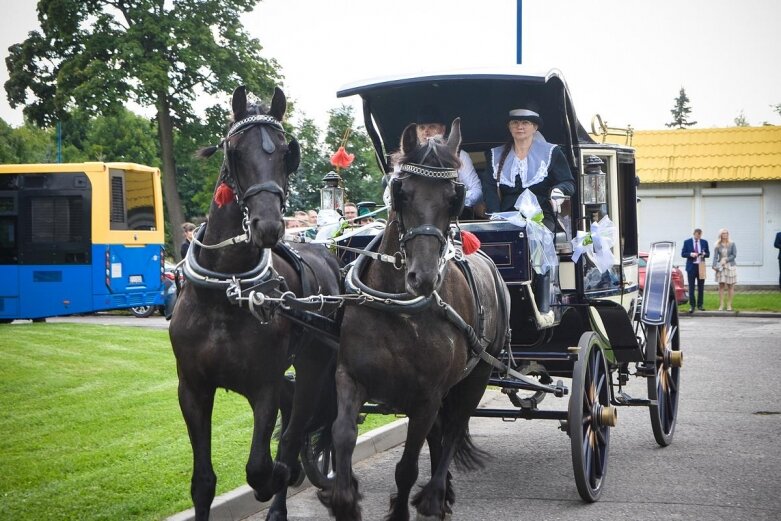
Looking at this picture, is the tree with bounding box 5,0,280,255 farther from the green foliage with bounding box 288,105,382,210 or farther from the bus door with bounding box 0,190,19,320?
the green foliage with bounding box 288,105,382,210

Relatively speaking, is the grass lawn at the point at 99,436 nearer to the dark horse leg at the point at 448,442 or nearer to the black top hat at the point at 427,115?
the dark horse leg at the point at 448,442

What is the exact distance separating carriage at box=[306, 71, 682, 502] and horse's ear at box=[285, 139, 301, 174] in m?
1.40

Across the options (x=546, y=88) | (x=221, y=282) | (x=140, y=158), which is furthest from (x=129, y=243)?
(x=140, y=158)

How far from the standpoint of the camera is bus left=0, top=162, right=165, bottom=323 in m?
22.1

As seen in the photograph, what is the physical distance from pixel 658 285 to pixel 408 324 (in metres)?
4.43

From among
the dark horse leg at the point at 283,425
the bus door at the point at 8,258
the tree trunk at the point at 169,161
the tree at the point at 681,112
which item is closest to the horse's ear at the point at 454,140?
the dark horse leg at the point at 283,425

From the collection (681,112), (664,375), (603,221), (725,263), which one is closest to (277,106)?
(603,221)

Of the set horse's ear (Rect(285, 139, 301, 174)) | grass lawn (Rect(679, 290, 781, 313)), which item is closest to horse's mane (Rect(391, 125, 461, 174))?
horse's ear (Rect(285, 139, 301, 174))

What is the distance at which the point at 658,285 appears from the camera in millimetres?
9141

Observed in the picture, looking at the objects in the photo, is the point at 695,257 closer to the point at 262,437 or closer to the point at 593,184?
the point at 593,184

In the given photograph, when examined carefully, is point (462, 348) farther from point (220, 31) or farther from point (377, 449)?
point (220, 31)

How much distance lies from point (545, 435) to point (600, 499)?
8.87 ft

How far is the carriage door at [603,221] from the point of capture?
7.84 meters

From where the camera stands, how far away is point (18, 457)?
7.32 meters
